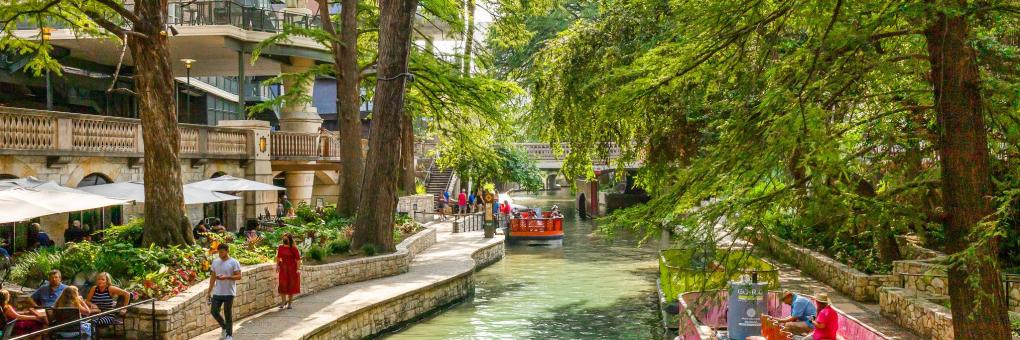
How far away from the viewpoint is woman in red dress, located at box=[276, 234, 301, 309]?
1694cm

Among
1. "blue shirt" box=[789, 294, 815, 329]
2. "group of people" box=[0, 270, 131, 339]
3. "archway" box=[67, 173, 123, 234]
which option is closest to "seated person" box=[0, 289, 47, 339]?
"group of people" box=[0, 270, 131, 339]

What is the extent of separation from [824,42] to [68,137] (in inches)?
735

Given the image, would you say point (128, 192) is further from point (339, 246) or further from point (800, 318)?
point (800, 318)

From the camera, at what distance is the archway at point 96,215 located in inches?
896

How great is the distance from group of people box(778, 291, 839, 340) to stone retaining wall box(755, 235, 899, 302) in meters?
1.98

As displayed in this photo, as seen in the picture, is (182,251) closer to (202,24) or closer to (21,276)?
(21,276)

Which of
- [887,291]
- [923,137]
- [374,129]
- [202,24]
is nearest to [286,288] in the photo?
[374,129]

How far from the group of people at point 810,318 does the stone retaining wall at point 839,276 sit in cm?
198

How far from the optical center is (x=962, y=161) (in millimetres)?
7477

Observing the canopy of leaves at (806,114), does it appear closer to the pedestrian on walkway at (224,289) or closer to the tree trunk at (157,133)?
the pedestrian on walkway at (224,289)

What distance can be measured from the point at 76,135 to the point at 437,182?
3674cm

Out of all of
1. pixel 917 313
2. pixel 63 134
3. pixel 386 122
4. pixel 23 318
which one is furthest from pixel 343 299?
pixel 917 313

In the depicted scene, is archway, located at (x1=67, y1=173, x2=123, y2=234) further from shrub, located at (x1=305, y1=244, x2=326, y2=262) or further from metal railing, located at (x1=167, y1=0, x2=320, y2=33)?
metal railing, located at (x1=167, y1=0, x2=320, y2=33)

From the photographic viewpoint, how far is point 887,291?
1666 centimetres
